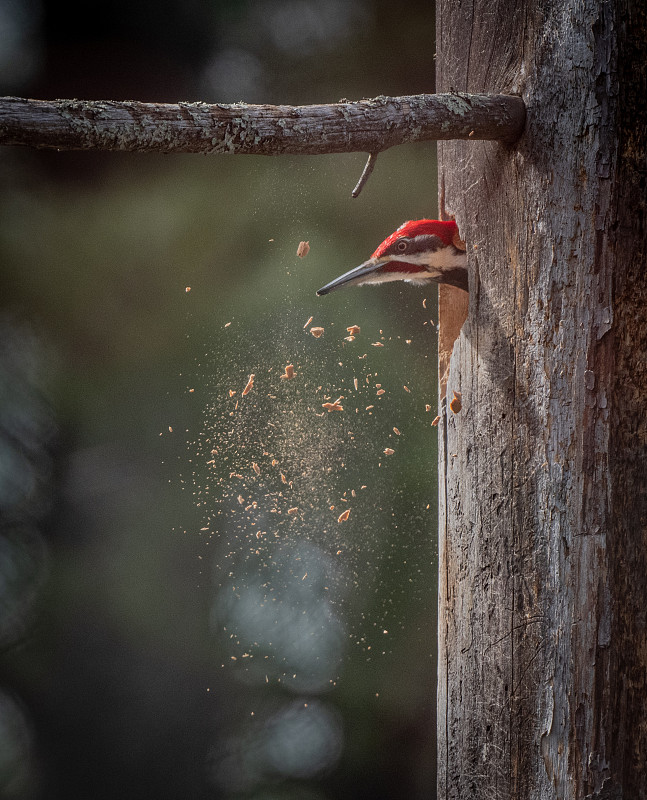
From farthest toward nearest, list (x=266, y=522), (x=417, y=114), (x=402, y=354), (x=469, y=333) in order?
1. (x=402, y=354)
2. (x=266, y=522)
3. (x=469, y=333)
4. (x=417, y=114)

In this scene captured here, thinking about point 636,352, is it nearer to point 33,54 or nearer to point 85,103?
point 85,103

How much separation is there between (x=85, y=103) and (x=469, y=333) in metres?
0.64

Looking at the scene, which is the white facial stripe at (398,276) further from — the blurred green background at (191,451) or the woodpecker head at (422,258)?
the blurred green background at (191,451)

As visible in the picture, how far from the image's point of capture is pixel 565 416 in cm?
90

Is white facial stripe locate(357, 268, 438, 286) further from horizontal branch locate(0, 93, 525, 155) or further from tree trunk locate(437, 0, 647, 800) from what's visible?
horizontal branch locate(0, 93, 525, 155)

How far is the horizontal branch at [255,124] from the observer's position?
0.80m

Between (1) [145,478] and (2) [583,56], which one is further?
(1) [145,478]

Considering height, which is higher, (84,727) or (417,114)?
(417,114)

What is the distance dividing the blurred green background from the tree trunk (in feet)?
4.32

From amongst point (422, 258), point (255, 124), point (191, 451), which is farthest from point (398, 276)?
point (191, 451)

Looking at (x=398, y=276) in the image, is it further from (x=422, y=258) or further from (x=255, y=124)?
(x=255, y=124)

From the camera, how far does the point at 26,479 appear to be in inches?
105

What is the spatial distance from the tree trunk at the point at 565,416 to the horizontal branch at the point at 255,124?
100 millimetres

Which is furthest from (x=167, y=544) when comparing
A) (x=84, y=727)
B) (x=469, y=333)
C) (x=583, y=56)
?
(x=583, y=56)
